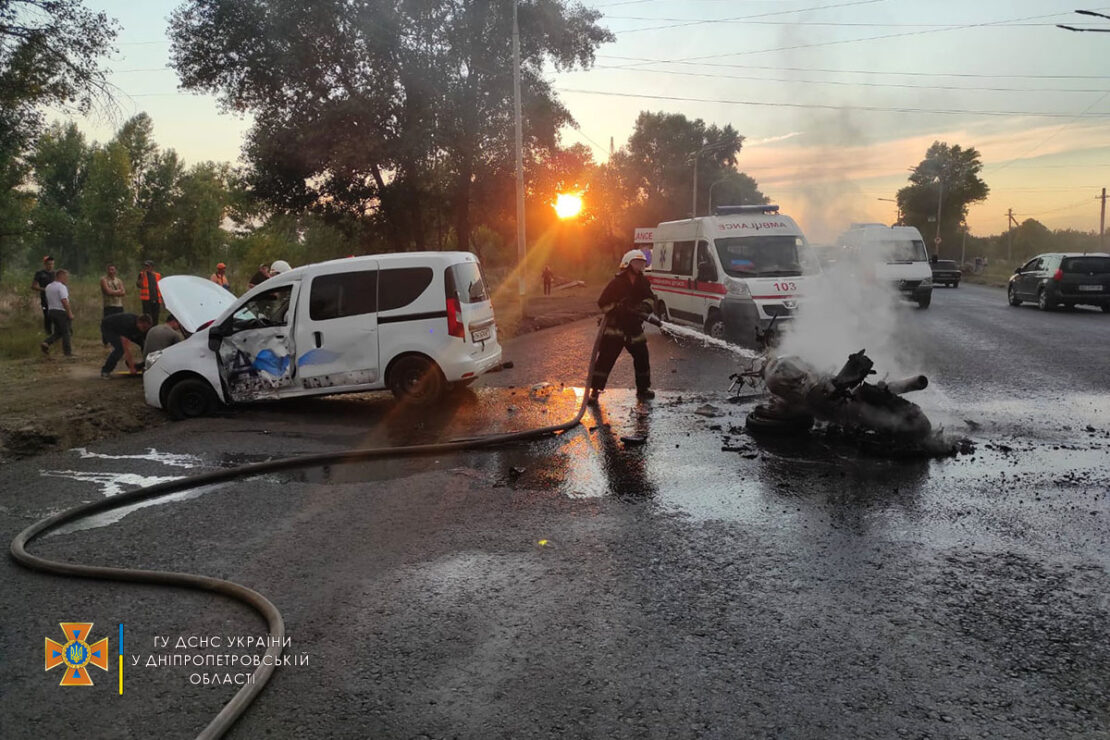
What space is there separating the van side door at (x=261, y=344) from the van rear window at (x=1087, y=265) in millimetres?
20159

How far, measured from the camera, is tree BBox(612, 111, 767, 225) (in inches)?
2547

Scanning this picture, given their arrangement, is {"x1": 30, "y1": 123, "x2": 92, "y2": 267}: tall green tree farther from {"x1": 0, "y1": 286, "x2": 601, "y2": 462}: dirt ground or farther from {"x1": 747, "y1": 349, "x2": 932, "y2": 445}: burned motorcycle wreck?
{"x1": 747, "y1": 349, "x2": 932, "y2": 445}: burned motorcycle wreck

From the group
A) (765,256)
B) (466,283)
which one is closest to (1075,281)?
(765,256)

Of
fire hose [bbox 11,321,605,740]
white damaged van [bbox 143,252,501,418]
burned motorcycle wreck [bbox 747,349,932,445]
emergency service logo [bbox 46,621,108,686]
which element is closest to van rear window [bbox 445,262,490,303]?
white damaged van [bbox 143,252,501,418]

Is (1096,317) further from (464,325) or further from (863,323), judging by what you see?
(464,325)

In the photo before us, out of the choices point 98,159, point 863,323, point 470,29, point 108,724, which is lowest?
point 108,724

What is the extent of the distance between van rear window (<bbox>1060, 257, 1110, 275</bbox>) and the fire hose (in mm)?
17617

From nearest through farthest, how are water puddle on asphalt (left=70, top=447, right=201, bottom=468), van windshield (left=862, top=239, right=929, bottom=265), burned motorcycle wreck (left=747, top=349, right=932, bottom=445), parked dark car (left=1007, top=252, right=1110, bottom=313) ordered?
1. burned motorcycle wreck (left=747, top=349, right=932, bottom=445)
2. water puddle on asphalt (left=70, top=447, right=201, bottom=468)
3. parked dark car (left=1007, top=252, right=1110, bottom=313)
4. van windshield (left=862, top=239, right=929, bottom=265)

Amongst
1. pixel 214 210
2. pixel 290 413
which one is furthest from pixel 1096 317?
pixel 214 210

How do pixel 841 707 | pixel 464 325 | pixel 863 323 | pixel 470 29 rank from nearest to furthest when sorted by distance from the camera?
pixel 841 707
pixel 464 325
pixel 863 323
pixel 470 29

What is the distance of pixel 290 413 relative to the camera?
8930mm

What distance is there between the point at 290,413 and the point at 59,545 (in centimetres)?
430

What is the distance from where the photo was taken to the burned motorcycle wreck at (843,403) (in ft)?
20.9

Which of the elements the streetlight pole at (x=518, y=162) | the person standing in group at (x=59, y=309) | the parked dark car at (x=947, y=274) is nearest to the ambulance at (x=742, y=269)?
the streetlight pole at (x=518, y=162)
